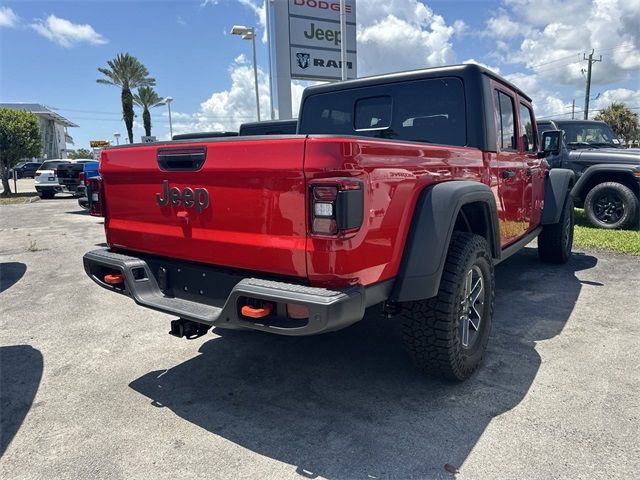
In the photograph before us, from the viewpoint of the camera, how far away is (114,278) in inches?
121

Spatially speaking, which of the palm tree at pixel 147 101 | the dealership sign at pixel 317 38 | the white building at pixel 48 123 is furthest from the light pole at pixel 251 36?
the white building at pixel 48 123

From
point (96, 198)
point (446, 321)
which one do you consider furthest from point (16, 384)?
point (446, 321)

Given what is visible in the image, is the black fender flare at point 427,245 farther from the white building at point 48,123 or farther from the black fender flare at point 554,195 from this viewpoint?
the white building at point 48,123

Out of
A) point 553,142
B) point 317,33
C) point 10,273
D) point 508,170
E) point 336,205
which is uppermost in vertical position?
point 317,33

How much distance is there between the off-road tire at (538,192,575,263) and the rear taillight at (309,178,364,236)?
4.50m

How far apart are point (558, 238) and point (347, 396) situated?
168 inches

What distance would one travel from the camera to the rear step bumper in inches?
85.9

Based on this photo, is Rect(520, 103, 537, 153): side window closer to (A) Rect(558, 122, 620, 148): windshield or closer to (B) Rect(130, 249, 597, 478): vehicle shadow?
(B) Rect(130, 249, 597, 478): vehicle shadow

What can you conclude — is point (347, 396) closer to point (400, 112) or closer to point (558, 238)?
point (400, 112)

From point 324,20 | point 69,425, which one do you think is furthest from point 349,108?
point 324,20

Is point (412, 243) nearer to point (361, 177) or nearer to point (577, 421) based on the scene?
point (361, 177)

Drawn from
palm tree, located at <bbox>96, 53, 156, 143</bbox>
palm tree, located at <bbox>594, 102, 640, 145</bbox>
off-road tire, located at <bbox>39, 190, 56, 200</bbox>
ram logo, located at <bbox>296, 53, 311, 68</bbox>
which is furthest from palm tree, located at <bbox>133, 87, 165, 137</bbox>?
palm tree, located at <bbox>594, 102, 640, 145</bbox>

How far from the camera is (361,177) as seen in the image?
7.31 ft

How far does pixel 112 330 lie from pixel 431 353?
113 inches
